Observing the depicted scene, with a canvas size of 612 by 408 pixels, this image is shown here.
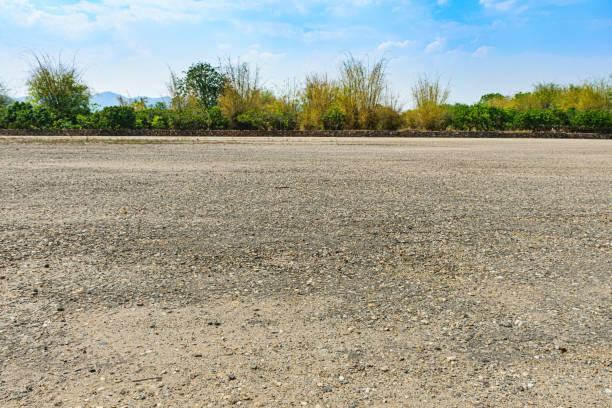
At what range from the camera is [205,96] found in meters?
25.1

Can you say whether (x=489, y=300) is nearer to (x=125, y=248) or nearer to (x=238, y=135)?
(x=125, y=248)

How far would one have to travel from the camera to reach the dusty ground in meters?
1.99

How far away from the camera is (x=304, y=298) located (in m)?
2.85

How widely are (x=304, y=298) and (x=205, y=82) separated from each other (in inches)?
973

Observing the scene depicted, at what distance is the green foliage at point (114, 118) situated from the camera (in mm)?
18766

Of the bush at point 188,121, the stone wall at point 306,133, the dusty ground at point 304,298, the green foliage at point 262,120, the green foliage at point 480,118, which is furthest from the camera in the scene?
the green foliage at point 480,118

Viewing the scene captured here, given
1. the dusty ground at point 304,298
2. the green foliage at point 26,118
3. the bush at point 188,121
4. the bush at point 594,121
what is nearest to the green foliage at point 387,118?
the bush at point 188,121

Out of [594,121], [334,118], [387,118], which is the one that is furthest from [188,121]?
[594,121]

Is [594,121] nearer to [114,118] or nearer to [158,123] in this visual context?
[158,123]

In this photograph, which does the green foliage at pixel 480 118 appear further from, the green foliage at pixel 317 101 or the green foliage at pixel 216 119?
the green foliage at pixel 216 119

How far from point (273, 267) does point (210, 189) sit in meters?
3.15

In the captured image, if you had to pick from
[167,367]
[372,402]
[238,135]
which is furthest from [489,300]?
[238,135]

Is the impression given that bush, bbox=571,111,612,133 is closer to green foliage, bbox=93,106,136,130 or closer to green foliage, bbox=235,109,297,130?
green foliage, bbox=235,109,297,130

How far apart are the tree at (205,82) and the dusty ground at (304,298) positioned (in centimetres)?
1974
